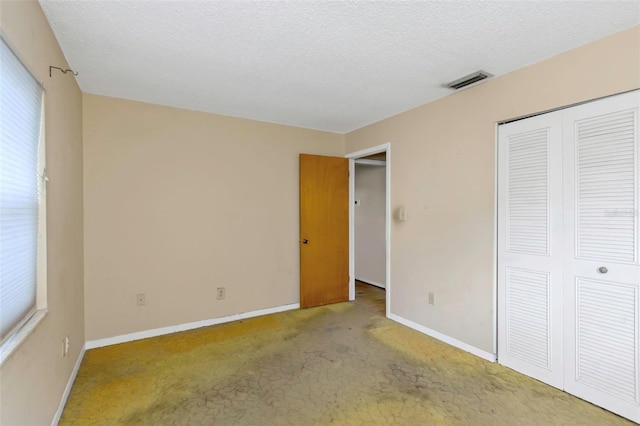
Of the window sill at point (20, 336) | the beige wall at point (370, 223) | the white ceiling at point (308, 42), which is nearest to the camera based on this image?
the window sill at point (20, 336)

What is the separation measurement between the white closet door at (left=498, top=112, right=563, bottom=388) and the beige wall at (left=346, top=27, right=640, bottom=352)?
0.35ft

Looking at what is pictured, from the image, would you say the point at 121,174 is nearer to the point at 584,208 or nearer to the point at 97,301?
the point at 97,301

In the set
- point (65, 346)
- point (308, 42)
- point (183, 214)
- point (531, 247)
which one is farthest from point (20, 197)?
point (531, 247)

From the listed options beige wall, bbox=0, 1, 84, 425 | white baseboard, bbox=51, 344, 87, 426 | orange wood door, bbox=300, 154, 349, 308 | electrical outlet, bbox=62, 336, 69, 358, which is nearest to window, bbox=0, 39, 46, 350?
beige wall, bbox=0, 1, 84, 425

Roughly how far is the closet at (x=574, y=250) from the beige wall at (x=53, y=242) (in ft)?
10.5

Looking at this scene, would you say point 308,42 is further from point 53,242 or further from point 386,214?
point 386,214

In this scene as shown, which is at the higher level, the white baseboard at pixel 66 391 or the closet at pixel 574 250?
the closet at pixel 574 250

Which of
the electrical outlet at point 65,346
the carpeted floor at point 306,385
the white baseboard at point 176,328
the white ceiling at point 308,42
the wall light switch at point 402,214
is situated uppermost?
the white ceiling at point 308,42

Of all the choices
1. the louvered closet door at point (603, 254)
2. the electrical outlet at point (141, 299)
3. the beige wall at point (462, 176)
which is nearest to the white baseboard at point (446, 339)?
the beige wall at point (462, 176)

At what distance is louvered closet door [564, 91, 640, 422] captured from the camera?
1.97m

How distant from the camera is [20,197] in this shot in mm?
1479

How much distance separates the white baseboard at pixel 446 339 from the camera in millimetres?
2770

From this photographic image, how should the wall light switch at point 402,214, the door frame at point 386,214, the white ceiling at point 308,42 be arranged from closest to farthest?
the white ceiling at point 308,42 < the wall light switch at point 402,214 < the door frame at point 386,214

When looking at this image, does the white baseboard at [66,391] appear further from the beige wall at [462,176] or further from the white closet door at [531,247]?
the white closet door at [531,247]
